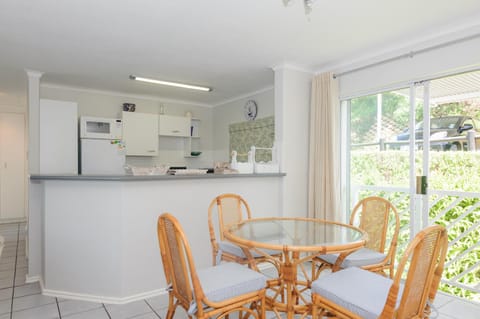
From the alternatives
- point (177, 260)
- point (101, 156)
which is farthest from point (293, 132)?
point (101, 156)

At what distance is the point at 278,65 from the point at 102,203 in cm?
244

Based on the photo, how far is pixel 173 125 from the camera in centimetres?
534

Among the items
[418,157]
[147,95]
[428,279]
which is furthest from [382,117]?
[147,95]

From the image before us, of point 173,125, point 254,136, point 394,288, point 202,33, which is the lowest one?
point 394,288

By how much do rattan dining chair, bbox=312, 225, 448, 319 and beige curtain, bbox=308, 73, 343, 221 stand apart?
1.66 meters

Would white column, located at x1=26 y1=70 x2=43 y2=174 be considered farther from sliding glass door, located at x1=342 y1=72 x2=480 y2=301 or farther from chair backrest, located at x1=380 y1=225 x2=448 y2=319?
sliding glass door, located at x1=342 y1=72 x2=480 y2=301

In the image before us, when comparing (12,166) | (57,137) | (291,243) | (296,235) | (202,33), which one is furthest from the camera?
(12,166)

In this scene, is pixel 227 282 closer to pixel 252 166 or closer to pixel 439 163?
pixel 252 166

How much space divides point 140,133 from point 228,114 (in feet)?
5.36

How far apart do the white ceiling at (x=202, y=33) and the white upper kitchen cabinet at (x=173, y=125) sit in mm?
1295

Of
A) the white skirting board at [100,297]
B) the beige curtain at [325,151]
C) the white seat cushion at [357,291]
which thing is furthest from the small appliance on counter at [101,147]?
the white seat cushion at [357,291]

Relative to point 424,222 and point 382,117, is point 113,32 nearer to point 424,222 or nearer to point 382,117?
point 382,117

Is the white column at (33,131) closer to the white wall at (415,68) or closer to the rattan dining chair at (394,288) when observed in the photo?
the rattan dining chair at (394,288)

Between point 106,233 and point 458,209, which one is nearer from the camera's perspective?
point 106,233
